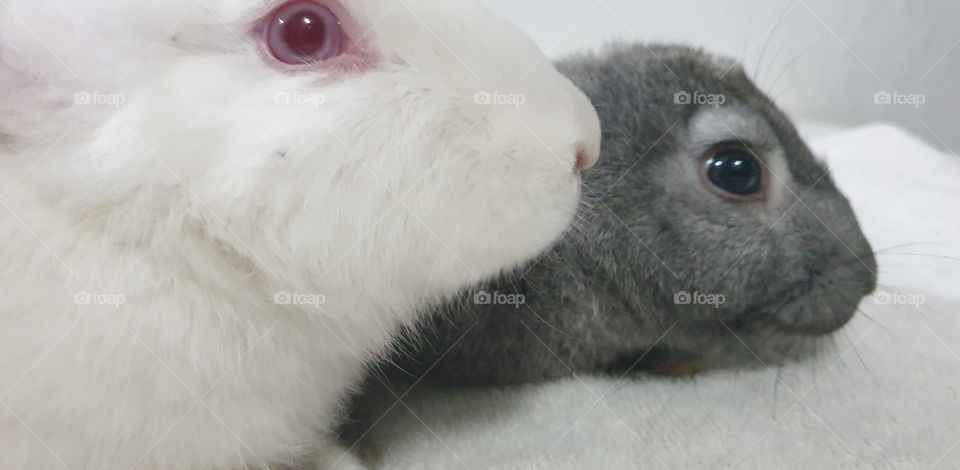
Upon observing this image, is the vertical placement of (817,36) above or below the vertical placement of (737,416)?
above

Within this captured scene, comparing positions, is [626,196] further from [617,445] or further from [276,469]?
[276,469]

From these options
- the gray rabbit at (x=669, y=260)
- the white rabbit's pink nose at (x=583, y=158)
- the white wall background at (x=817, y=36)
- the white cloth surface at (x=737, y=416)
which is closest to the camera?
the white rabbit's pink nose at (x=583, y=158)

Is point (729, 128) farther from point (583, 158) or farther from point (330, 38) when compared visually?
point (330, 38)

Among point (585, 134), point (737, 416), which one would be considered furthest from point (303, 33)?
point (737, 416)

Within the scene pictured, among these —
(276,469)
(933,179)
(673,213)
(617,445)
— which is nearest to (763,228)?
(673,213)

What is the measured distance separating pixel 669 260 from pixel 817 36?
4.00 ft

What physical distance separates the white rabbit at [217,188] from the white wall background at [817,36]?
1218 mm

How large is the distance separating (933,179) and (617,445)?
126 cm

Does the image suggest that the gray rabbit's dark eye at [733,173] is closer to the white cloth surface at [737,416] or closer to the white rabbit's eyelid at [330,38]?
the white cloth surface at [737,416]

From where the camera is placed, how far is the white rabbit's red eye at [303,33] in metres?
0.60

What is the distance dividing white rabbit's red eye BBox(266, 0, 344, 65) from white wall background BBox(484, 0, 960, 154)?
1.22 metres

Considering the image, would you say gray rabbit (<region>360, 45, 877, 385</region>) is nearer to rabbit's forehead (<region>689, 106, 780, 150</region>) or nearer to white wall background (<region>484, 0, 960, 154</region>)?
rabbit's forehead (<region>689, 106, 780, 150</region>)

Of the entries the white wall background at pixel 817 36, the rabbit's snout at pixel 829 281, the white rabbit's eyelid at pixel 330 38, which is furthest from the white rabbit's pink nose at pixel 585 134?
the white wall background at pixel 817 36

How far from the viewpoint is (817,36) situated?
6.08ft
